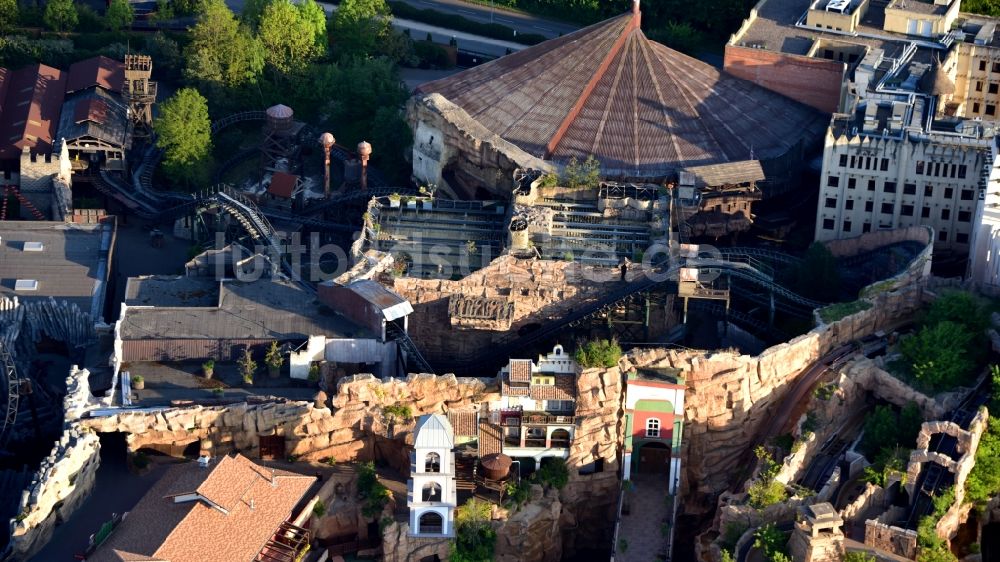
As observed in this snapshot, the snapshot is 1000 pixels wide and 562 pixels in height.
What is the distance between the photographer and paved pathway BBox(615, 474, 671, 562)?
458ft

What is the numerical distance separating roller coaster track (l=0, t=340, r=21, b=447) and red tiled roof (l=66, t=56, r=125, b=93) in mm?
44135

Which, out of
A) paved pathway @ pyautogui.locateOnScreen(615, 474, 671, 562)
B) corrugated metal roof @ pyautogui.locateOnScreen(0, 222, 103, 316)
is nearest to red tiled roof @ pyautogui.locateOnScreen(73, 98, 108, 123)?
corrugated metal roof @ pyautogui.locateOnScreen(0, 222, 103, 316)

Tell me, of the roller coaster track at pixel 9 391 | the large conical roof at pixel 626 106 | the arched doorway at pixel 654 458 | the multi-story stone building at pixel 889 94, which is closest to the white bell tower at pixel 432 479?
the arched doorway at pixel 654 458

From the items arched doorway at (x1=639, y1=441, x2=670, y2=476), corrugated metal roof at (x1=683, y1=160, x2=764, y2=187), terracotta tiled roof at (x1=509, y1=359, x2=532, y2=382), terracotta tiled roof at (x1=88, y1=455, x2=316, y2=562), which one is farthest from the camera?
→ corrugated metal roof at (x1=683, y1=160, x2=764, y2=187)

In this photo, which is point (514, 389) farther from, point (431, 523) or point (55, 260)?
point (55, 260)

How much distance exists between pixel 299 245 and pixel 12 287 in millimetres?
23929

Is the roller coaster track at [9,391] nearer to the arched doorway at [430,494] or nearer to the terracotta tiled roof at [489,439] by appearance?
the arched doorway at [430,494]

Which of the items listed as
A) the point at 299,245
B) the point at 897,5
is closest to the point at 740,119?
the point at 897,5

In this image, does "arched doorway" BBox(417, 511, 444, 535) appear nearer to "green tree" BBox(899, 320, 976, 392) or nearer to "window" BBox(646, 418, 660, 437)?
"window" BBox(646, 418, 660, 437)

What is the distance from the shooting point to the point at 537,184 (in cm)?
16612

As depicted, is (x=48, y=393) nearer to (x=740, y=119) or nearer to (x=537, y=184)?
(x=537, y=184)

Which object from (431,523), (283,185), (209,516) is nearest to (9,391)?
(209,516)

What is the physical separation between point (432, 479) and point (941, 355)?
34858mm

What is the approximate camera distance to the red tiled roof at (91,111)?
18600 cm
